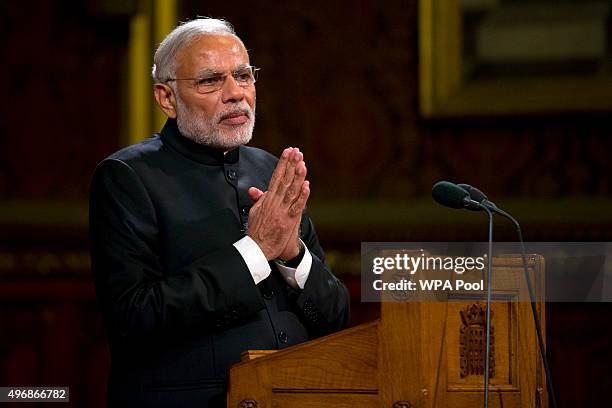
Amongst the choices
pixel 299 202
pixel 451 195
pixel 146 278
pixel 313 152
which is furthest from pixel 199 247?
pixel 313 152

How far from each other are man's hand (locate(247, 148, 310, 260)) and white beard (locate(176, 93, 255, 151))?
26 cm

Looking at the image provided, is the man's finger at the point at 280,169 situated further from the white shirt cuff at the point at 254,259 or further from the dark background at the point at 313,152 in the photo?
the dark background at the point at 313,152

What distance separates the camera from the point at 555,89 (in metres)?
4.26

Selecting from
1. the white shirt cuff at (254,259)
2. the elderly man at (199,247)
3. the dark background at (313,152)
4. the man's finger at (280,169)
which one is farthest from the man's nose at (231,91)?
the dark background at (313,152)

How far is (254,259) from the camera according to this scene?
101 inches

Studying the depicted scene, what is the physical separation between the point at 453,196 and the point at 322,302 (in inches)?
22.2

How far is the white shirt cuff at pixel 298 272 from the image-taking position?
2.69m

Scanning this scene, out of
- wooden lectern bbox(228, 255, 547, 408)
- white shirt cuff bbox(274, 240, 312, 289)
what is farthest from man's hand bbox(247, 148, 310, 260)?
wooden lectern bbox(228, 255, 547, 408)

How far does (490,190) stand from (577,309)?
55cm

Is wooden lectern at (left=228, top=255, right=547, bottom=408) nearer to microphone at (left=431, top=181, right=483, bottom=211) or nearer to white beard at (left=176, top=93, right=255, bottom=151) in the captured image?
microphone at (left=431, top=181, right=483, bottom=211)

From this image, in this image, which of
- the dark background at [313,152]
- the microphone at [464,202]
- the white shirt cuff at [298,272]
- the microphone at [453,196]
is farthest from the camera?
the dark background at [313,152]

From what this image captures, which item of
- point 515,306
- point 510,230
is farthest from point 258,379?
point 510,230

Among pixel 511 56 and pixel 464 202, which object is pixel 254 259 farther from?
pixel 511 56

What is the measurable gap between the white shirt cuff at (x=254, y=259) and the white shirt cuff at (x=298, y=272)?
123 millimetres
